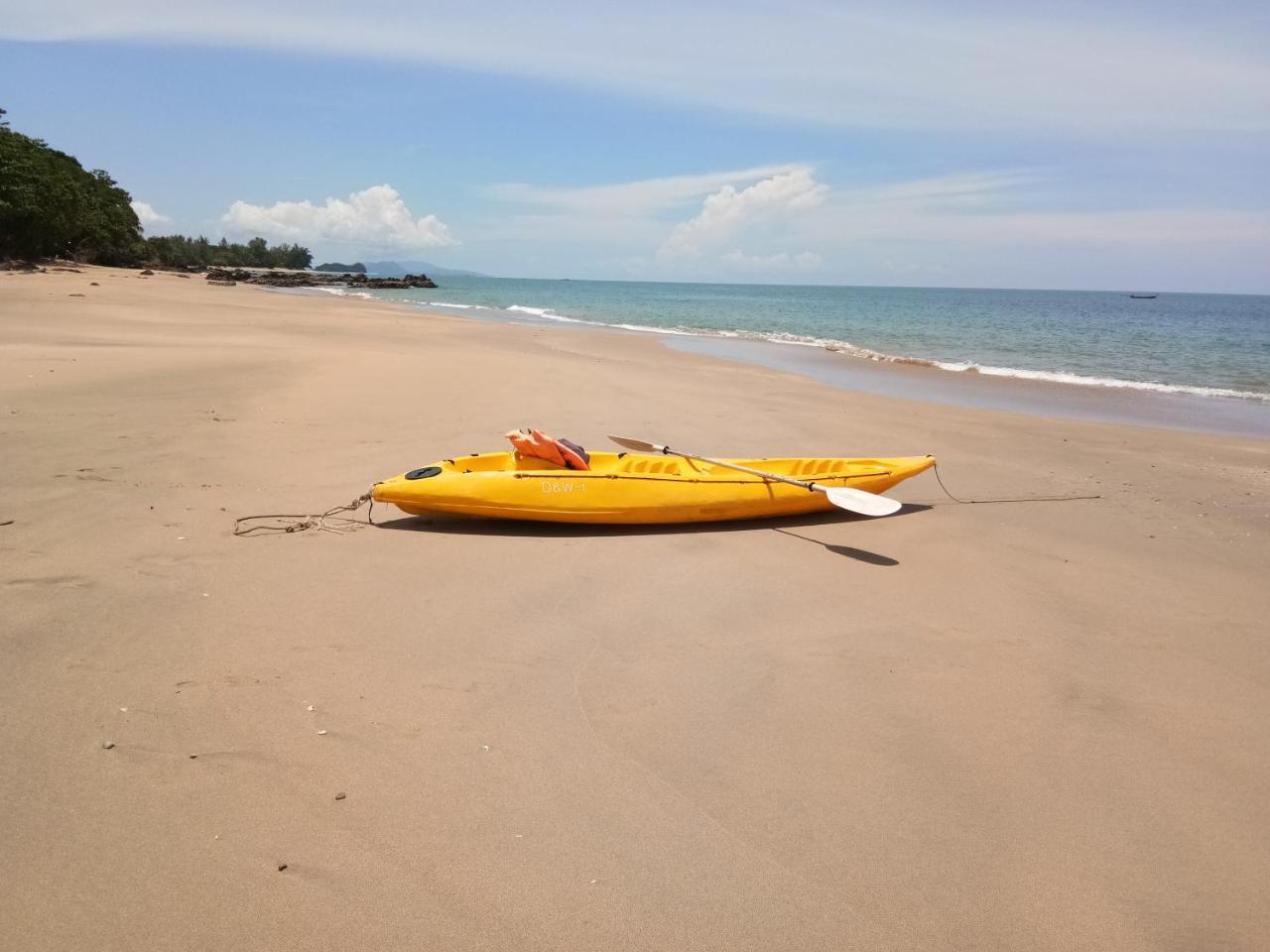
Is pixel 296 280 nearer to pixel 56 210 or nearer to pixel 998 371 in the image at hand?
pixel 56 210

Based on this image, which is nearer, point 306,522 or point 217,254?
point 306,522

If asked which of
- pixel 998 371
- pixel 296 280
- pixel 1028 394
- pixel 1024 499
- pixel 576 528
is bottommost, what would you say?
pixel 576 528

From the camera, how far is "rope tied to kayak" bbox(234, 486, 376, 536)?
546 centimetres

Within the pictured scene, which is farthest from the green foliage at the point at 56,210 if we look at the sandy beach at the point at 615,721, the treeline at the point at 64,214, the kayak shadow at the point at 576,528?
the kayak shadow at the point at 576,528

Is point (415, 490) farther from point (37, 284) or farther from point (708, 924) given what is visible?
point (37, 284)

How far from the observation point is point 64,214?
38.6 metres

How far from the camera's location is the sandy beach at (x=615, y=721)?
246 cm

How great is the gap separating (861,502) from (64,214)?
46131 mm

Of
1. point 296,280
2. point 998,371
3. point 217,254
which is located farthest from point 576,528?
point 217,254

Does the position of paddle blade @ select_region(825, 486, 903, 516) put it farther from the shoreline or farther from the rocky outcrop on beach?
the rocky outcrop on beach

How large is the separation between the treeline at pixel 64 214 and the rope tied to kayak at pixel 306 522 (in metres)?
36.1

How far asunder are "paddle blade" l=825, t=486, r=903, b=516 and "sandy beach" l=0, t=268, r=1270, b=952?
274 mm

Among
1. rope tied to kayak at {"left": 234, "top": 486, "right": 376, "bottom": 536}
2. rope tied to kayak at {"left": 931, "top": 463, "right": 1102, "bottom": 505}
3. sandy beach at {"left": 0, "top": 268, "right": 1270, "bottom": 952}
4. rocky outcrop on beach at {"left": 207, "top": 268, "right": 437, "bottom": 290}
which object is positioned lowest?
sandy beach at {"left": 0, "top": 268, "right": 1270, "bottom": 952}

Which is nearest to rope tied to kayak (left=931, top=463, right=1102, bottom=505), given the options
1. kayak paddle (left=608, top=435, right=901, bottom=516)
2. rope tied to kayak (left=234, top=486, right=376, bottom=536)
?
kayak paddle (left=608, top=435, right=901, bottom=516)
